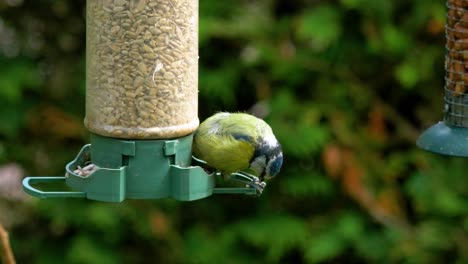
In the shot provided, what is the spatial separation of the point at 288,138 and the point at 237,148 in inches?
62.1

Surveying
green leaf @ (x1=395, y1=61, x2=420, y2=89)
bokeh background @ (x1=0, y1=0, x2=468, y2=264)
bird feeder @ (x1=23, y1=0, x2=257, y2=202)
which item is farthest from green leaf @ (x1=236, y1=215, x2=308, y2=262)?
bird feeder @ (x1=23, y1=0, x2=257, y2=202)

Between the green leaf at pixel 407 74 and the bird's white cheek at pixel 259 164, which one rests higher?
the green leaf at pixel 407 74

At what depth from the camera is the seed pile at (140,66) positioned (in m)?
2.71

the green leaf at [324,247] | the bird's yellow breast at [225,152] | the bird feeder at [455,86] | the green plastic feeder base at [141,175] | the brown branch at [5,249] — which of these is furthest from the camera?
the green leaf at [324,247]

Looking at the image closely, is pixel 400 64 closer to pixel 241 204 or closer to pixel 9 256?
pixel 241 204

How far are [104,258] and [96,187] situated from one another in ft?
6.42

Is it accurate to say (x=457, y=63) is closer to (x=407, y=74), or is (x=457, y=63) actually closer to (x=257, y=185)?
(x=257, y=185)

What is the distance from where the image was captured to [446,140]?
300cm

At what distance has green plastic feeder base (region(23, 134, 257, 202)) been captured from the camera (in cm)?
270

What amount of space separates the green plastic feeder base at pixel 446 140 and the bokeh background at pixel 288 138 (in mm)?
1366

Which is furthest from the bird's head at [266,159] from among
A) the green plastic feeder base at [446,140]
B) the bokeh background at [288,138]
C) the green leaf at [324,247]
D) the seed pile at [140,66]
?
the green leaf at [324,247]

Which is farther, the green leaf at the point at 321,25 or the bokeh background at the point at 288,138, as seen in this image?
the bokeh background at the point at 288,138

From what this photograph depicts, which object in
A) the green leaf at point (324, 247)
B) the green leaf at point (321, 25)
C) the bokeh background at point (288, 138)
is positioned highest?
the green leaf at point (321, 25)

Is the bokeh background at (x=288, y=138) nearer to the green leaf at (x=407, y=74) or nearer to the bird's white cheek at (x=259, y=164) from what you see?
the green leaf at (x=407, y=74)
